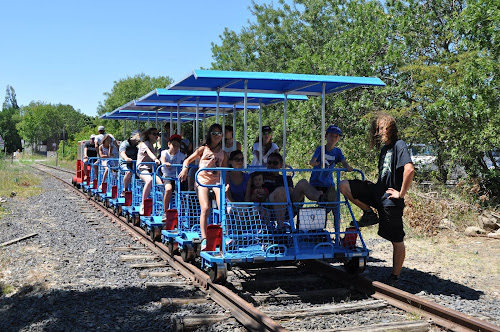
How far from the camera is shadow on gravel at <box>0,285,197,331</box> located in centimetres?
495

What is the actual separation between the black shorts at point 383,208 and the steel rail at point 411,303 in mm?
673

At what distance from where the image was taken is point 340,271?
6594 millimetres

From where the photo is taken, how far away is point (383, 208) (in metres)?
6.30

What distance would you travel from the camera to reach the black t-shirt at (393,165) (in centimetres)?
607

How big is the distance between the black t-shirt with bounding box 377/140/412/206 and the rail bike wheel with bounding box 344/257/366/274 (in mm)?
787

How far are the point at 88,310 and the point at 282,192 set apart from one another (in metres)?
2.75

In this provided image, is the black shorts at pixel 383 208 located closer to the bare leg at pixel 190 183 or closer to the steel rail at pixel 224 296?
the steel rail at pixel 224 296

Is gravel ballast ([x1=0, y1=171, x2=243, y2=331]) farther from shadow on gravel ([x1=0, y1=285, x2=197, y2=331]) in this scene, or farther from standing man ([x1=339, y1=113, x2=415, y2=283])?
standing man ([x1=339, y1=113, x2=415, y2=283])

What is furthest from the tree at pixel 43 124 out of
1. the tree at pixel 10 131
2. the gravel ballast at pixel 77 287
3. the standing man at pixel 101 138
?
the gravel ballast at pixel 77 287

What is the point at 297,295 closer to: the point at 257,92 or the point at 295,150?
the point at 257,92

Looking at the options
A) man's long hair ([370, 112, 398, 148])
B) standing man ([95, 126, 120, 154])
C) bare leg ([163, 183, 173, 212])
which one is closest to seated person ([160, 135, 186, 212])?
bare leg ([163, 183, 173, 212])

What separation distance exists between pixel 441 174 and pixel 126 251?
315 inches

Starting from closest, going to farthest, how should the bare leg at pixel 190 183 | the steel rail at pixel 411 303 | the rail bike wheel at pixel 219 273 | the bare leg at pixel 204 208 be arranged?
the steel rail at pixel 411 303
the rail bike wheel at pixel 219 273
the bare leg at pixel 204 208
the bare leg at pixel 190 183

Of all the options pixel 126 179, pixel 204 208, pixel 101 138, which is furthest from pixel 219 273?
pixel 101 138
